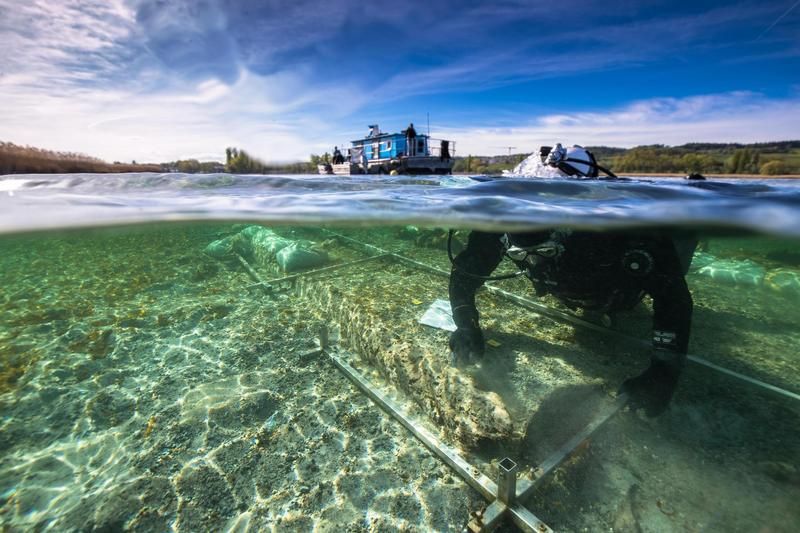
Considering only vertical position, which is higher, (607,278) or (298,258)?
(607,278)

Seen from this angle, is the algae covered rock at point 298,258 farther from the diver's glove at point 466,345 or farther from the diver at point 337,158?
the diver at point 337,158

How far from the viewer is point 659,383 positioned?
3.62m

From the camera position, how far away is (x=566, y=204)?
4.98 meters

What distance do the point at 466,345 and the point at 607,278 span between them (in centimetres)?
200

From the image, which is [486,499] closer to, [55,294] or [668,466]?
[668,466]

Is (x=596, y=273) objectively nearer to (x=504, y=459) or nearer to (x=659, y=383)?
(x=659, y=383)

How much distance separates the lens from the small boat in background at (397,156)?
36.7 meters

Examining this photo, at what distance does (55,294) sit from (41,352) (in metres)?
4.00

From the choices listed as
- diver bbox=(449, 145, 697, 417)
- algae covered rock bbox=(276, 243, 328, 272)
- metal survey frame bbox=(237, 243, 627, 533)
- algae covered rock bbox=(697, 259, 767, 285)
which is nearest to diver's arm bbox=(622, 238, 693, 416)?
diver bbox=(449, 145, 697, 417)

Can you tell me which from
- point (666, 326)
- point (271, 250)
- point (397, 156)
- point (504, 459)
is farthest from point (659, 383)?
point (397, 156)

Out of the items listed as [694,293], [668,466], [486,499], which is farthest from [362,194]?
[694,293]

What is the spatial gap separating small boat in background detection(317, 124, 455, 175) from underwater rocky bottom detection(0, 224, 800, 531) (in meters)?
31.5

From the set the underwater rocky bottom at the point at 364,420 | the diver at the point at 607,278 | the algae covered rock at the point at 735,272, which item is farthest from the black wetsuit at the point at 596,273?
the algae covered rock at the point at 735,272

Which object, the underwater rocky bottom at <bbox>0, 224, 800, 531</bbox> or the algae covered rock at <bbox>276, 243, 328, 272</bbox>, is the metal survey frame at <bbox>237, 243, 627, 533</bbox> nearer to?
the underwater rocky bottom at <bbox>0, 224, 800, 531</bbox>
